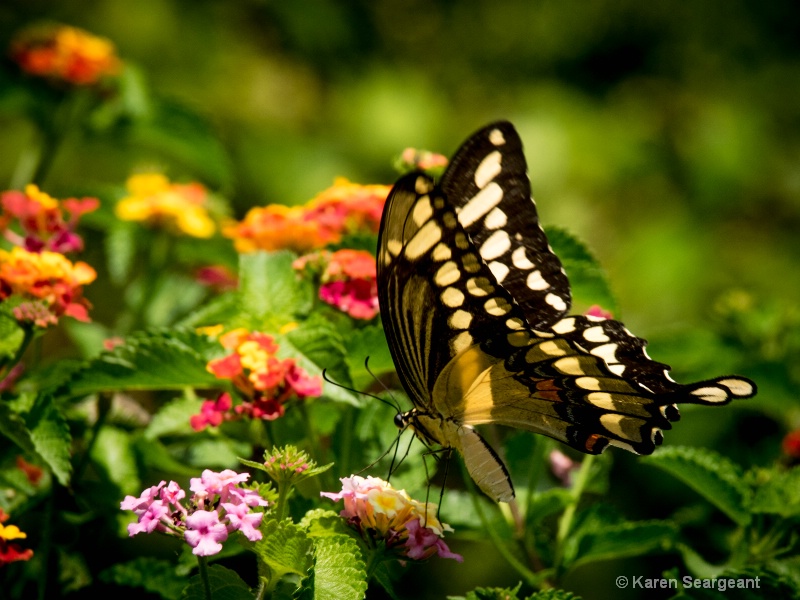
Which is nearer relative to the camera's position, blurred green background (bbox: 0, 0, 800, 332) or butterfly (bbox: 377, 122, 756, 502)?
butterfly (bbox: 377, 122, 756, 502)

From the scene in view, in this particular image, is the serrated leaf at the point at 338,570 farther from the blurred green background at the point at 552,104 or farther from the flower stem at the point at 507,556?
the blurred green background at the point at 552,104

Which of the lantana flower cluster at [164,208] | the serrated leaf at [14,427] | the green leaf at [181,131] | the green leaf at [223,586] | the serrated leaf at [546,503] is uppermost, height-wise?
the green leaf at [181,131]

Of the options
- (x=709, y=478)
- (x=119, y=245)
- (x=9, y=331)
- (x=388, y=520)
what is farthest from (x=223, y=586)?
(x=119, y=245)

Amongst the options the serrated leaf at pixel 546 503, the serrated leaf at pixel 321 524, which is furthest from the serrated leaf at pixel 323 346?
the serrated leaf at pixel 546 503

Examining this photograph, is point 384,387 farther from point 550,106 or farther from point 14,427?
point 550,106

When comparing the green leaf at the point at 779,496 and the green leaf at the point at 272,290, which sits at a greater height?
the green leaf at the point at 272,290

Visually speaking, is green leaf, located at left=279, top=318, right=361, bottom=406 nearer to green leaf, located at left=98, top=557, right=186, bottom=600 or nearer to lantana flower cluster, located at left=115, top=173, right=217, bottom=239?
green leaf, located at left=98, top=557, right=186, bottom=600

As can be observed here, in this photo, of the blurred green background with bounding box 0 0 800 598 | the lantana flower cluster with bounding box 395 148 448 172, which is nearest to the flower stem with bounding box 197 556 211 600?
the lantana flower cluster with bounding box 395 148 448 172
